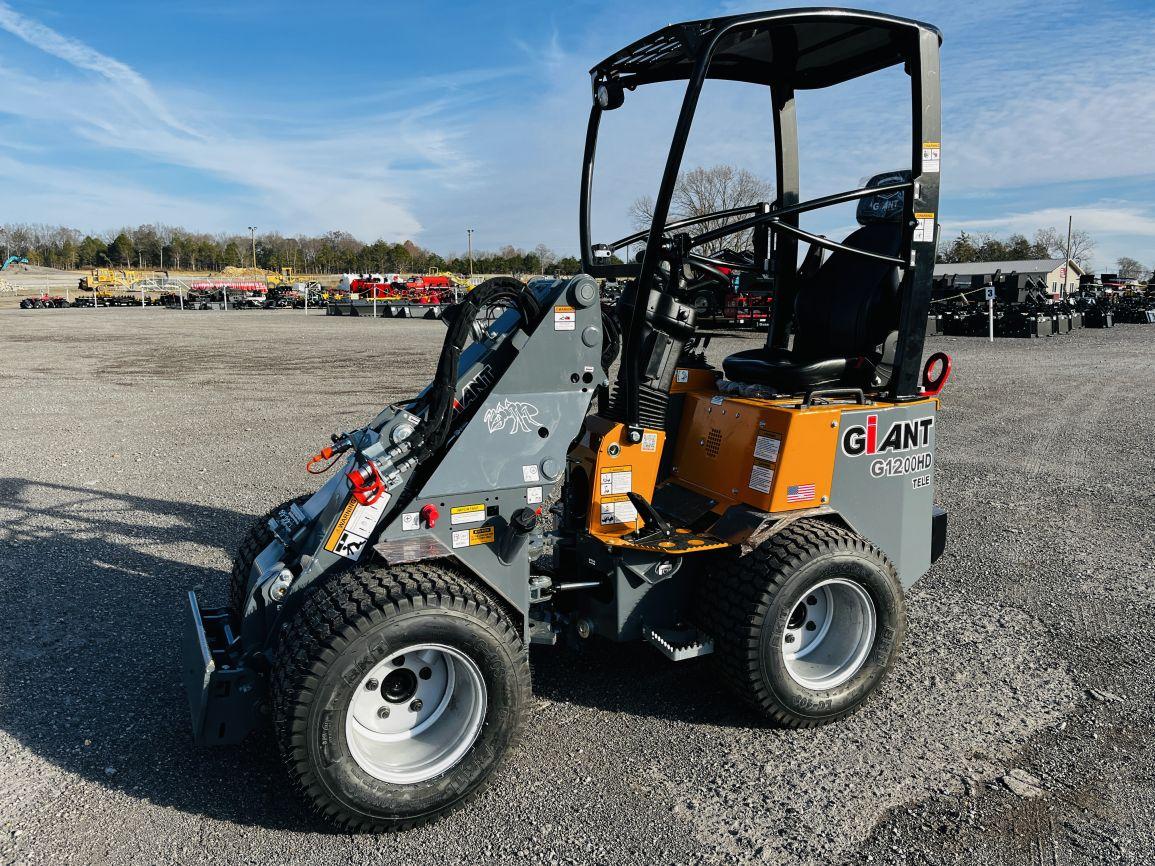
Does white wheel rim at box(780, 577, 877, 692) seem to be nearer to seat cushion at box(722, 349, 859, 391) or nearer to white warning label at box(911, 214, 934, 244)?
seat cushion at box(722, 349, 859, 391)

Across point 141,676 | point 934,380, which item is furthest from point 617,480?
point 141,676

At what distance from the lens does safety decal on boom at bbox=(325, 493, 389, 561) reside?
3350mm

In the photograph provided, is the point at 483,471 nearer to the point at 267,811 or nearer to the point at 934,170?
the point at 267,811

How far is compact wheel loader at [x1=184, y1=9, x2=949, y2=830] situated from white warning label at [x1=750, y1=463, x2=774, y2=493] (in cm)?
2

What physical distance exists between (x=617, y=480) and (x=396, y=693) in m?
1.35

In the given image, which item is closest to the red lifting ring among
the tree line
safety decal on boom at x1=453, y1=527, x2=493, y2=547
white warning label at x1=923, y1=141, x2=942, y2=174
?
white warning label at x1=923, y1=141, x2=942, y2=174

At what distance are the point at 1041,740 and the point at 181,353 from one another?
21.8 meters

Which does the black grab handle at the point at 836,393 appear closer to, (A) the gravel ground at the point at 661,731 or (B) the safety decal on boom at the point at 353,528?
(A) the gravel ground at the point at 661,731

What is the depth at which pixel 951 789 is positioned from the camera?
3393mm

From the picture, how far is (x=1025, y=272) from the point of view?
41.4m

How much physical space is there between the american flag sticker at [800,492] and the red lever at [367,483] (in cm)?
185

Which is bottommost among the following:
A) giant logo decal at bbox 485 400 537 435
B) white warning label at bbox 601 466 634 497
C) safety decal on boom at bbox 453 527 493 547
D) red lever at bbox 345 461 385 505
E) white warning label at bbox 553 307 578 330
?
safety decal on boom at bbox 453 527 493 547

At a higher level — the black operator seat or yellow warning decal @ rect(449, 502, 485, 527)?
the black operator seat

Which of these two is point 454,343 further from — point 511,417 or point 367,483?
point 367,483
